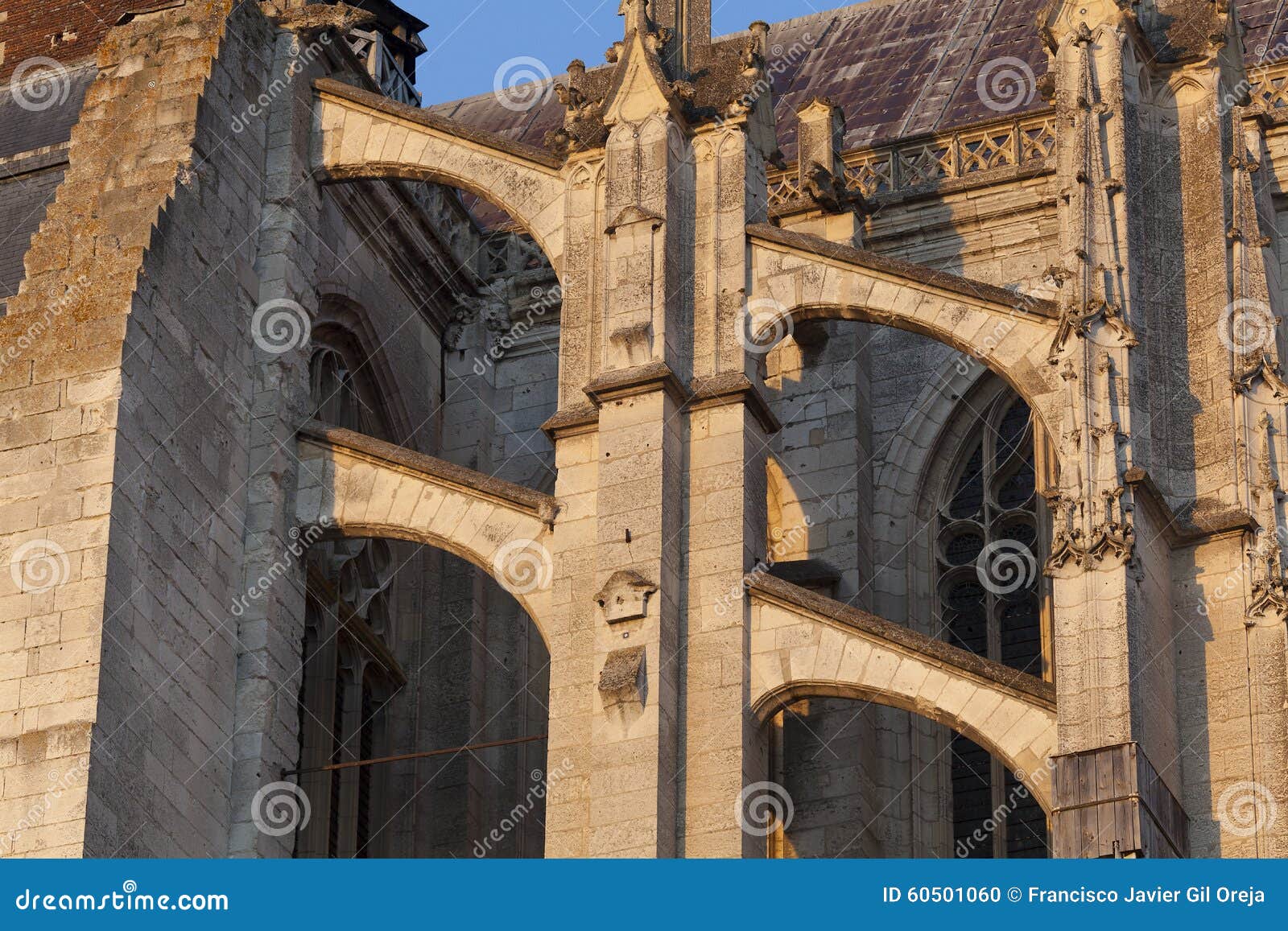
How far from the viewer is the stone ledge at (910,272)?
757 inches

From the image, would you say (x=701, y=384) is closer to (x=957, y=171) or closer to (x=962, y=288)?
(x=962, y=288)

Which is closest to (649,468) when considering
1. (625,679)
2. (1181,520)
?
(625,679)

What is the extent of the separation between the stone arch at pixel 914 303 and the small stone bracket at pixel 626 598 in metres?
2.33

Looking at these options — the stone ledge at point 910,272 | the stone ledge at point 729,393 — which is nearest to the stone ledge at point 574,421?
the stone ledge at point 729,393

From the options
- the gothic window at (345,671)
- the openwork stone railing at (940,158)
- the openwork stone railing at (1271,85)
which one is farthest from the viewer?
the openwork stone railing at (940,158)

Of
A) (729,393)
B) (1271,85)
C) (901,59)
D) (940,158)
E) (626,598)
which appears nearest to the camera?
(626,598)

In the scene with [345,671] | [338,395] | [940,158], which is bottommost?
[345,671]

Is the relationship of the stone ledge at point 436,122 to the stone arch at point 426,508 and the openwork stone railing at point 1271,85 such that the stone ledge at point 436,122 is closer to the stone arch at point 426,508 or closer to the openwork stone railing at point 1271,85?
the stone arch at point 426,508

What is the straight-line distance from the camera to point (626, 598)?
60.9 ft

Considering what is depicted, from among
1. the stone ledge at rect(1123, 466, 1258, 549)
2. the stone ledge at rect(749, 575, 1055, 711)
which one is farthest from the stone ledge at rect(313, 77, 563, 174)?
the stone ledge at rect(1123, 466, 1258, 549)

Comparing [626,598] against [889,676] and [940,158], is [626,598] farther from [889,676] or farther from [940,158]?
[940,158]

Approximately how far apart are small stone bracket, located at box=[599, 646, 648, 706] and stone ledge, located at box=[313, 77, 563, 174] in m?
4.16

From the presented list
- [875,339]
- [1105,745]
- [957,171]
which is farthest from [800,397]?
[1105,745]

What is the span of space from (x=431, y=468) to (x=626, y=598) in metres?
2.22
